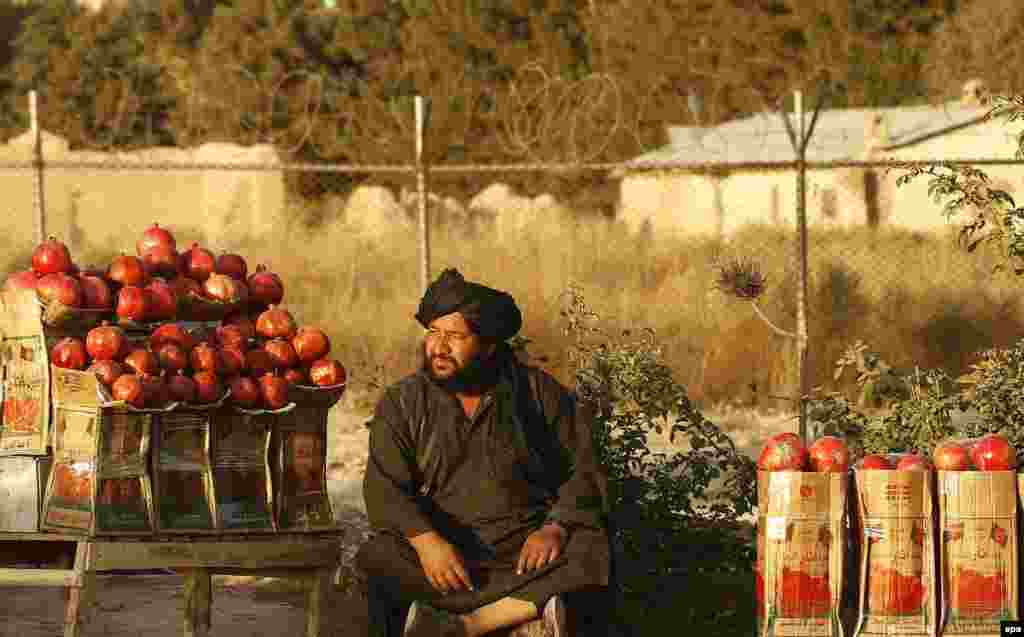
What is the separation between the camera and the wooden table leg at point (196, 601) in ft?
20.5

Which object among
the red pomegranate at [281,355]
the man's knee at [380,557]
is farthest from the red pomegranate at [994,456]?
the red pomegranate at [281,355]

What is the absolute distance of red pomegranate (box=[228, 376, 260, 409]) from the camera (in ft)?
20.6

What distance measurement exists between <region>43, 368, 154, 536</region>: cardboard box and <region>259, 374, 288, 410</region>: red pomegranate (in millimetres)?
397

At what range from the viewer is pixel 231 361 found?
20.8ft

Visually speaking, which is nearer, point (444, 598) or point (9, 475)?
point (444, 598)

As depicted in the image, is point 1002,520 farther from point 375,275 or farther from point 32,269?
point 375,275

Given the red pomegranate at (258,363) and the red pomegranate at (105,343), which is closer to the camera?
the red pomegranate at (105,343)

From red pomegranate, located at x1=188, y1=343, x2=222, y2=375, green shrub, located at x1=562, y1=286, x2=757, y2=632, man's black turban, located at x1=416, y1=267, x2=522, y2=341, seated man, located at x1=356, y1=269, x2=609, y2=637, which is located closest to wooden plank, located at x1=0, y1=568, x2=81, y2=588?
red pomegranate, located at x1=188, y1=343, x2=222, y2=375

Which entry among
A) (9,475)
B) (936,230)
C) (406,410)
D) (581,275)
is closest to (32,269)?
(9,475)

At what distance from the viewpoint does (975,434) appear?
6.64m

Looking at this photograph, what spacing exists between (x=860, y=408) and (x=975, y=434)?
77 centimetres

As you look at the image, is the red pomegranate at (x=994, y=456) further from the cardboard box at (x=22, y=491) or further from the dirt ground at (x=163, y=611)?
the cardboard box at (x=22, y=491)

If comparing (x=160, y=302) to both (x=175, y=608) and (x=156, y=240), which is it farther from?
(x=175, y=608)

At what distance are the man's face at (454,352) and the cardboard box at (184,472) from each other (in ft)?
2.86
